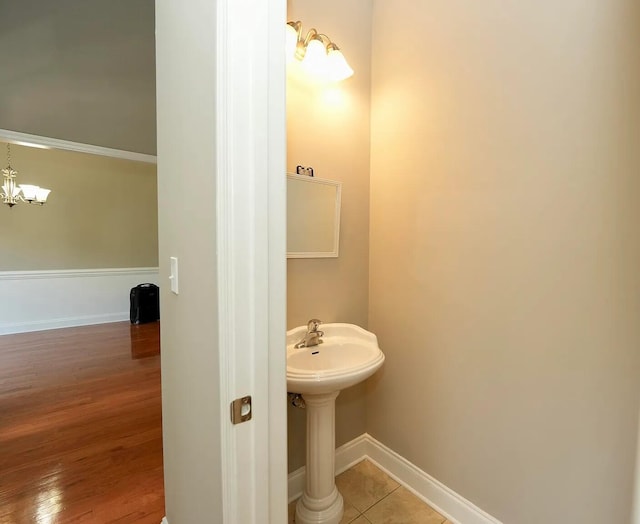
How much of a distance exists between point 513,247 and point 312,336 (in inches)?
37.4

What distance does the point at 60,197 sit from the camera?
452cm

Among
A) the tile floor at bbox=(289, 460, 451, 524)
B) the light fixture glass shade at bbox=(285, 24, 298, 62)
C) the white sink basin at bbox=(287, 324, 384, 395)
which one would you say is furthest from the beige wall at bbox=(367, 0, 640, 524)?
the light fixture glass shade at bbox=(285, 24, 298, 62)

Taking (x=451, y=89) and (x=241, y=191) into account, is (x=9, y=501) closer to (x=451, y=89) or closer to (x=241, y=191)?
(x=241, y=191)

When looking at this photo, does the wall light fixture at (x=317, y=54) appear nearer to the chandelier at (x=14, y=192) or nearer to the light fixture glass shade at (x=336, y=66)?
the light fixture glass shade at (x=336, y=66)

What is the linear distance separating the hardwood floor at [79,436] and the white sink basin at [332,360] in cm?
104

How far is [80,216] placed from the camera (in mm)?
4688

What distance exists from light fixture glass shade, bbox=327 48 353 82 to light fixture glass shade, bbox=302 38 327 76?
0.09ft

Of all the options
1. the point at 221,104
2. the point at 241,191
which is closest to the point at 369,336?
the point at 241,191

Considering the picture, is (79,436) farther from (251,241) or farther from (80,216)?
(80,216)

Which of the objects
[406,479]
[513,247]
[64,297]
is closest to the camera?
[513,247]

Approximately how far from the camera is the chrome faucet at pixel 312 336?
147 centimetres

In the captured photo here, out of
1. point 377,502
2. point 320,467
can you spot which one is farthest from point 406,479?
point 320,467

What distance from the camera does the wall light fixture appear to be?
4.47 ft

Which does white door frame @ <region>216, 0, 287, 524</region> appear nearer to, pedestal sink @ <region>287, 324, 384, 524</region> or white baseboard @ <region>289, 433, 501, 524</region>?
pedestal sink @ <region>287, 324, 384, 524</region>
